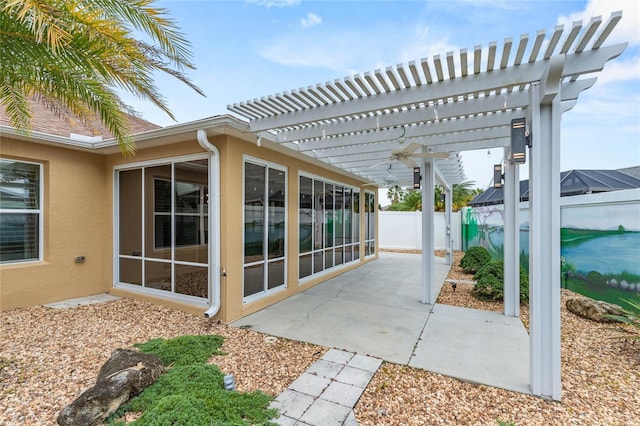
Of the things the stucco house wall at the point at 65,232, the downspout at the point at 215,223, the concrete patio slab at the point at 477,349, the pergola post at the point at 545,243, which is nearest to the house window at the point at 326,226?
the downspout at the point at 215,223

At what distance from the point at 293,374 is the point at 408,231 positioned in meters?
14.4

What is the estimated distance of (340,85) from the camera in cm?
367

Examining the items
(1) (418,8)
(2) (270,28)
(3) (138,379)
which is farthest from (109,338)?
(1) (418,8)

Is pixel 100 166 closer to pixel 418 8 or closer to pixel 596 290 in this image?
pixel 418 8

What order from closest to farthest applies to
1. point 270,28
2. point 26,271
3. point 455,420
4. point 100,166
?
point 455,420 < point 26,271 < point 100,166 < point 270,28

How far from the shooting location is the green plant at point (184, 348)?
362cm

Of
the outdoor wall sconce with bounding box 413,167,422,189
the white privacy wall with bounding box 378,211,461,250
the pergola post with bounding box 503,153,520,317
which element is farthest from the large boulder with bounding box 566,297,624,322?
the white privacy wall with bounding box 378,211,461,250

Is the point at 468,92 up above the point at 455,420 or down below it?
above

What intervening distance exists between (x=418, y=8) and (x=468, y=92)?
3.99 meters

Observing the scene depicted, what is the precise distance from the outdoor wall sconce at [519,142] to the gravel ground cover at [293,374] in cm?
246

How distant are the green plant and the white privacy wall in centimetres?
1369

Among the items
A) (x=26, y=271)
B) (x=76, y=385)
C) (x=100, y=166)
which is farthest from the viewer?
(x=100, y=166)

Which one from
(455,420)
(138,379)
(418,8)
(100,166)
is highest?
(418,8)

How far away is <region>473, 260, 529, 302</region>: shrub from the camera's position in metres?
6.10
